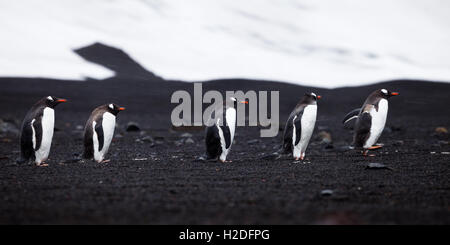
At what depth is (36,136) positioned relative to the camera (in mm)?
6852

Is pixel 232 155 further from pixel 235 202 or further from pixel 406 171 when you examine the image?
pixel 235 202

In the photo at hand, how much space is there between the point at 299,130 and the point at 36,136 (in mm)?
4170

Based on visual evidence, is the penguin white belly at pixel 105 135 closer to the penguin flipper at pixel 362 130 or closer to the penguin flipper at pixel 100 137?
the penguin flipper at pixel 100 137

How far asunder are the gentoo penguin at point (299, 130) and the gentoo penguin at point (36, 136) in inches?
152

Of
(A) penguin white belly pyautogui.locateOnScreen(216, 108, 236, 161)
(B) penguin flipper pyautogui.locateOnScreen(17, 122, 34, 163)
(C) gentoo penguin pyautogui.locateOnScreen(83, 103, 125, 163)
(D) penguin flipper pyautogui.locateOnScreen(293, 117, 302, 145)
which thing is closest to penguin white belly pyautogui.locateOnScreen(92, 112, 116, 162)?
(C) gentoo penguin pyautogui.locateOnScreen(83, 103, 125, 163)

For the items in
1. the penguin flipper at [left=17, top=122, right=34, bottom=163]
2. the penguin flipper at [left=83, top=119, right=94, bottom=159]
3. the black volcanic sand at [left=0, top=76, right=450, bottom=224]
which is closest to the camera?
the black volcanic sand at [left=0, top=76, right=450, bottom=224]

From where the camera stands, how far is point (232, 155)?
834 cm

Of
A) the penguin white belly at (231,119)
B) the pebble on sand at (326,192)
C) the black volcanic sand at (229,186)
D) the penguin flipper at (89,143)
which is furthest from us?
the penguin white belly at (231,119)

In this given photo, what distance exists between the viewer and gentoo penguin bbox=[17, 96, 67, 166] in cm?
686

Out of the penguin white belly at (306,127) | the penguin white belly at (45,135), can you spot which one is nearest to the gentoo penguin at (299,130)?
the penguin white belly at (306,127)

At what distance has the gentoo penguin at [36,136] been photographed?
6855 millimetres

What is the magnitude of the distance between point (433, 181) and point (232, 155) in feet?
13.5

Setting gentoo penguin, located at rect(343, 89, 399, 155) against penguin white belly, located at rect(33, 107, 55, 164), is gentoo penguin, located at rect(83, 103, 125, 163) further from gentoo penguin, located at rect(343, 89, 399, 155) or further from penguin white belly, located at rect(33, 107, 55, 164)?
gentoo penguin, located at rect(343, 89, 399, 155)

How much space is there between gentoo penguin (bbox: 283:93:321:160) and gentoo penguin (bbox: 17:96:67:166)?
152 inches
